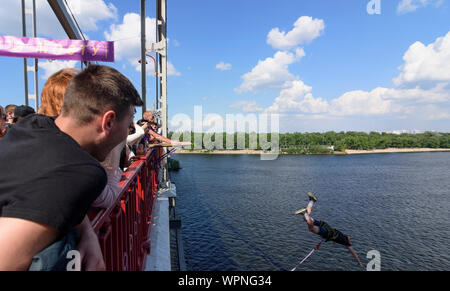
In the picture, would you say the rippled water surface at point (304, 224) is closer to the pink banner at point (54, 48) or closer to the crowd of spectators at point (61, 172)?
the pink banner at point (54, 48)

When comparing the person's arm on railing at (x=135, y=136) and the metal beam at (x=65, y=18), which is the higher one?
the metal beam at (x=65, y=18)

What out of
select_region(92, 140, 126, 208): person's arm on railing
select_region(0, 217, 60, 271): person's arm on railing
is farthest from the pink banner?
select_region(0, 217, 60, 271): person's arm on railing

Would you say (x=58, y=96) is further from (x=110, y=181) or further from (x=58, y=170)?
(x=58, y=170)

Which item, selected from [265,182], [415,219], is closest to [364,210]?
[415,219]

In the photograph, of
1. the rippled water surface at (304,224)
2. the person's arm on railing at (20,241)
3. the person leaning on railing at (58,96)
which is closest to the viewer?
the person's arm on railing at (20,241)

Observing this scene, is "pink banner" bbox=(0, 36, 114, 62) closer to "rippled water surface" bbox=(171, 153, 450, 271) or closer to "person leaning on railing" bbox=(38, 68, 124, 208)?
"person leaning on railing" bbox=(38, 68, 124, 208)

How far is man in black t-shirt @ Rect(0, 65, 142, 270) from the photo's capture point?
2.81 ft

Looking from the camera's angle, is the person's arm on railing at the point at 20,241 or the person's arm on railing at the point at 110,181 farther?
the person's arm on railing at the point at 110,181

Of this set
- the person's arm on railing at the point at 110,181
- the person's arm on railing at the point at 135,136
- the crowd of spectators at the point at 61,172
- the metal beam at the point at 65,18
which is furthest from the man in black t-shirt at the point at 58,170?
the metal beam at the point at 65,18

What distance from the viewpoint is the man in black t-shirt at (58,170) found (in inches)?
33.7

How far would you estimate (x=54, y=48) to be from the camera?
25.8 ft

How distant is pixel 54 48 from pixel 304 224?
2088cm

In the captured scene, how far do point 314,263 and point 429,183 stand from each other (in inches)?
1322
